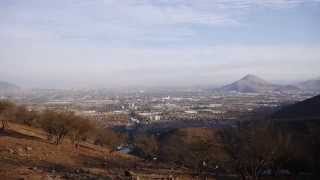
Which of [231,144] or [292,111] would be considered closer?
[231,144]

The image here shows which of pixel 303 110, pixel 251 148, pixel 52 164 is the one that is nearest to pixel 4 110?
pixel 52 164

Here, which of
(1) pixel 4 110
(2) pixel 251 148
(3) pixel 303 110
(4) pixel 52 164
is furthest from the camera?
(3) pixel 303 110

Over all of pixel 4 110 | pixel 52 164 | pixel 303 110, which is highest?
pixel 4 110

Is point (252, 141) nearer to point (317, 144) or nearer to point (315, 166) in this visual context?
point (317, 144)

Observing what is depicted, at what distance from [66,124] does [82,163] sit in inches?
579

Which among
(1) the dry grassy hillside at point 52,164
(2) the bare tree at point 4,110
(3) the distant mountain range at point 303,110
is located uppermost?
(2) the bare tree at point 4,110

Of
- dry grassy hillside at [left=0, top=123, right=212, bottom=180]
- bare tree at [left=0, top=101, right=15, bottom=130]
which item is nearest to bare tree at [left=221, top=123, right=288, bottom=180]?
dry grassy hillside at [left=0, top=123, right=212, bottom=180]

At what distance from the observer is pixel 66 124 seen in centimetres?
6119

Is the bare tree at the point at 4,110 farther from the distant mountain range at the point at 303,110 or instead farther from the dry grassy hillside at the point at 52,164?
the distant mountain range at the point at 303,110

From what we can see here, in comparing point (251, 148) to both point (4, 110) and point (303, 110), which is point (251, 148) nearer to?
point (4, 110)

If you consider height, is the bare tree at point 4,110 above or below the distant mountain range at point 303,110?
above

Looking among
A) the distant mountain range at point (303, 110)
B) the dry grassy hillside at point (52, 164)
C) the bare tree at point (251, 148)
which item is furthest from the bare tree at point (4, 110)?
the distant mountain range at point (303, 110)

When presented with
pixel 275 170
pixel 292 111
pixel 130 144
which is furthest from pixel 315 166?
pixel 292 111

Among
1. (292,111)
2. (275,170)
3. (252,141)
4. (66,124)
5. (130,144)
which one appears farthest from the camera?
(292,111)
